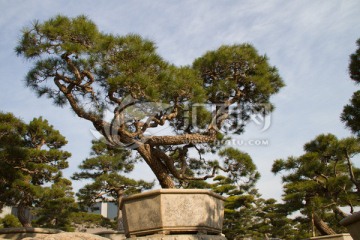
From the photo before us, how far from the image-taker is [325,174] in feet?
26.1

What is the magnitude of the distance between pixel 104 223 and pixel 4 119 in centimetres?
763

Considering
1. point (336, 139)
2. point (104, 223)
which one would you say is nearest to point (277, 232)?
point (104, 223)

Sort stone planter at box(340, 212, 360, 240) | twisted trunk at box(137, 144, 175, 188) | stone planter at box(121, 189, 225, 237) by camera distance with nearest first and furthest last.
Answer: stone planter at box(340, 212, 360, 240) < stone planter at box(121, 189, 225, 237) < twisted trunk at box(137, 144, 175, 188)

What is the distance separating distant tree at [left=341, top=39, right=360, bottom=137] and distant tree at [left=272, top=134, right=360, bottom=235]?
10.0 feet

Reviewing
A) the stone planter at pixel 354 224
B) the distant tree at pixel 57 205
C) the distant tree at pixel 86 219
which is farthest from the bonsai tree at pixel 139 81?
the distant tree at pixel 86 219

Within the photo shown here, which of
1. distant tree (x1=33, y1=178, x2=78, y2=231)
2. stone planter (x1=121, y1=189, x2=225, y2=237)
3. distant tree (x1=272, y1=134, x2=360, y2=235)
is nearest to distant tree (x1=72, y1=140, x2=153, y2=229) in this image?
distant tree (x1=33, y1=178, x2=78, y2=231)

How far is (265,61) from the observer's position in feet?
15.9

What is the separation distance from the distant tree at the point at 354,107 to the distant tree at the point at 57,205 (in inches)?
269

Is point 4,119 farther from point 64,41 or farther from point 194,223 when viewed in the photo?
point 194,223

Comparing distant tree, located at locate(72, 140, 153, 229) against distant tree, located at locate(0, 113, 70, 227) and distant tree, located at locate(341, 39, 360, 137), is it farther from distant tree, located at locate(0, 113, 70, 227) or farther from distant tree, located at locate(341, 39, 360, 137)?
distant tree, located at locate(341, 39, 360, 137)

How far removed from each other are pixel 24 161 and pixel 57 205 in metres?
2.41

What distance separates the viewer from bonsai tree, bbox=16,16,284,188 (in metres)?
3.87

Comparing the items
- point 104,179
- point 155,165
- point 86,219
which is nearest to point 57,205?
point 104,179

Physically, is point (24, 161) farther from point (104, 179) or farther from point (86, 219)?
point (86, 219)
